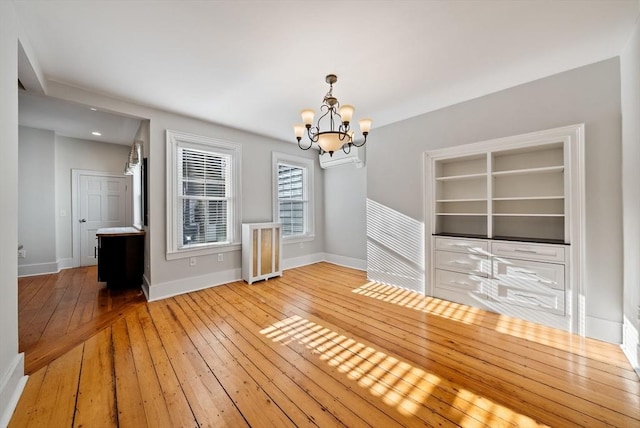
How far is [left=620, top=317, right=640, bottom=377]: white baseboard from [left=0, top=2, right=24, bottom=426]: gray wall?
14.3 feet

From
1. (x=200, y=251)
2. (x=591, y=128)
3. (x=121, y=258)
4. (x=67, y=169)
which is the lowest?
(x=121, y=258)

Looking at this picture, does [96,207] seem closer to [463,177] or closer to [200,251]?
[200,251]

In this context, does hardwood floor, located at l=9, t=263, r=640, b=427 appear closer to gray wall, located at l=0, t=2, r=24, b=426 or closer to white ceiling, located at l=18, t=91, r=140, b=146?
gray wall, located at l=0, t=2, r=24, b=426

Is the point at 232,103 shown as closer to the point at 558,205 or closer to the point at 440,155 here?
the point at 440,155

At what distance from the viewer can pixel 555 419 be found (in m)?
1.48

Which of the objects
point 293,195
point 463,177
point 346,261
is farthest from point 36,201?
point 463,177

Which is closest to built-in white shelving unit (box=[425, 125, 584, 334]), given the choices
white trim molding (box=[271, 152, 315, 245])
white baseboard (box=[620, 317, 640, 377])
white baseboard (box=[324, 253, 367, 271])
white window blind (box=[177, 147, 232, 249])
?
white baseboard (box=[620, 317, 640, 377])

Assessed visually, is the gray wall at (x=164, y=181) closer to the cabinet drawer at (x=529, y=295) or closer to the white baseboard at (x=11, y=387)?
the white baseboard at (x=11, y=387)

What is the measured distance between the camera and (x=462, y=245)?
10.7ft

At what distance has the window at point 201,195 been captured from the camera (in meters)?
3.71

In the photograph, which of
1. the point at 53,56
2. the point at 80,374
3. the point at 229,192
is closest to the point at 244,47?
the point at 53,56

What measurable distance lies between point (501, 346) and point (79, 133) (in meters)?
7.57

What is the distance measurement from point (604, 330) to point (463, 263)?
1.30 m

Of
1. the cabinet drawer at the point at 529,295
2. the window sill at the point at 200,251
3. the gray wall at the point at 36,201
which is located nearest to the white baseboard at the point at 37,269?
the gray wall at the point at 36,201
